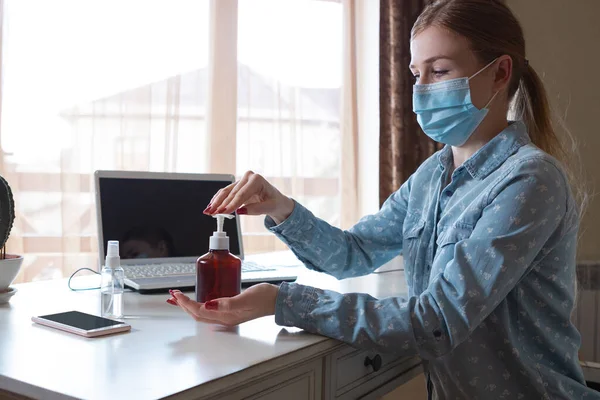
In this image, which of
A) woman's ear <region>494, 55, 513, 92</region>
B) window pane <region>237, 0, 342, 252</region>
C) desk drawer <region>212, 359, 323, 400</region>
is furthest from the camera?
window pane <region>237, 0, 342, 252</region>

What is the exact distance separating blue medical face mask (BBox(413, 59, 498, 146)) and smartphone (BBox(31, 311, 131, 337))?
2.16ft

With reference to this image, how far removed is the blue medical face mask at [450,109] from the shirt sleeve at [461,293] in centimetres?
19

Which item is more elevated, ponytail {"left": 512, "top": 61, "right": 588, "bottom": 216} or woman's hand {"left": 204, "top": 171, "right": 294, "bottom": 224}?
ponytail {"left": 512, "top": 61, "right": 588, "bottom": 216}

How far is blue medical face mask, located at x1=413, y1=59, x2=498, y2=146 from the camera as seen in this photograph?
3.88ft

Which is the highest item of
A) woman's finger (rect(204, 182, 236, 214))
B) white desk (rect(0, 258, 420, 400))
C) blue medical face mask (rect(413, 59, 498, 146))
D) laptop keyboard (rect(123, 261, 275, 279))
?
blue medical face mask (rect(413, 59, 498, 146))

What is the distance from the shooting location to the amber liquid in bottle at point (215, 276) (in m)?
1.15

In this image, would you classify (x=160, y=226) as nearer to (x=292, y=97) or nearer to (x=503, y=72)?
(x=503, y=72)

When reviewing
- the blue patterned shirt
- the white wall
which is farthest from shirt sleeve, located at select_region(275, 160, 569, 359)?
the white wall

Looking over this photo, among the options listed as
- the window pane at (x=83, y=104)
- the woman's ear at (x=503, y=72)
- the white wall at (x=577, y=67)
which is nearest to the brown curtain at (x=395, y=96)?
the white wall at (x=577, y=67)

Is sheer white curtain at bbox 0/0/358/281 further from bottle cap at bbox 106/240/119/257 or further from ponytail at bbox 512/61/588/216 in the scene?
ponytail at bbox 512/61/588/216

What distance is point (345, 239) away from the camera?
139 cm

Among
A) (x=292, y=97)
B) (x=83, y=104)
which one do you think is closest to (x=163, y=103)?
(x=83, y=104)

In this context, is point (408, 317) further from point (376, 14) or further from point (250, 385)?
point (376, 14)

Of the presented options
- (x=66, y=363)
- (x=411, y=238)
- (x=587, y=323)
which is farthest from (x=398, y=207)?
(x=587, y=323)
